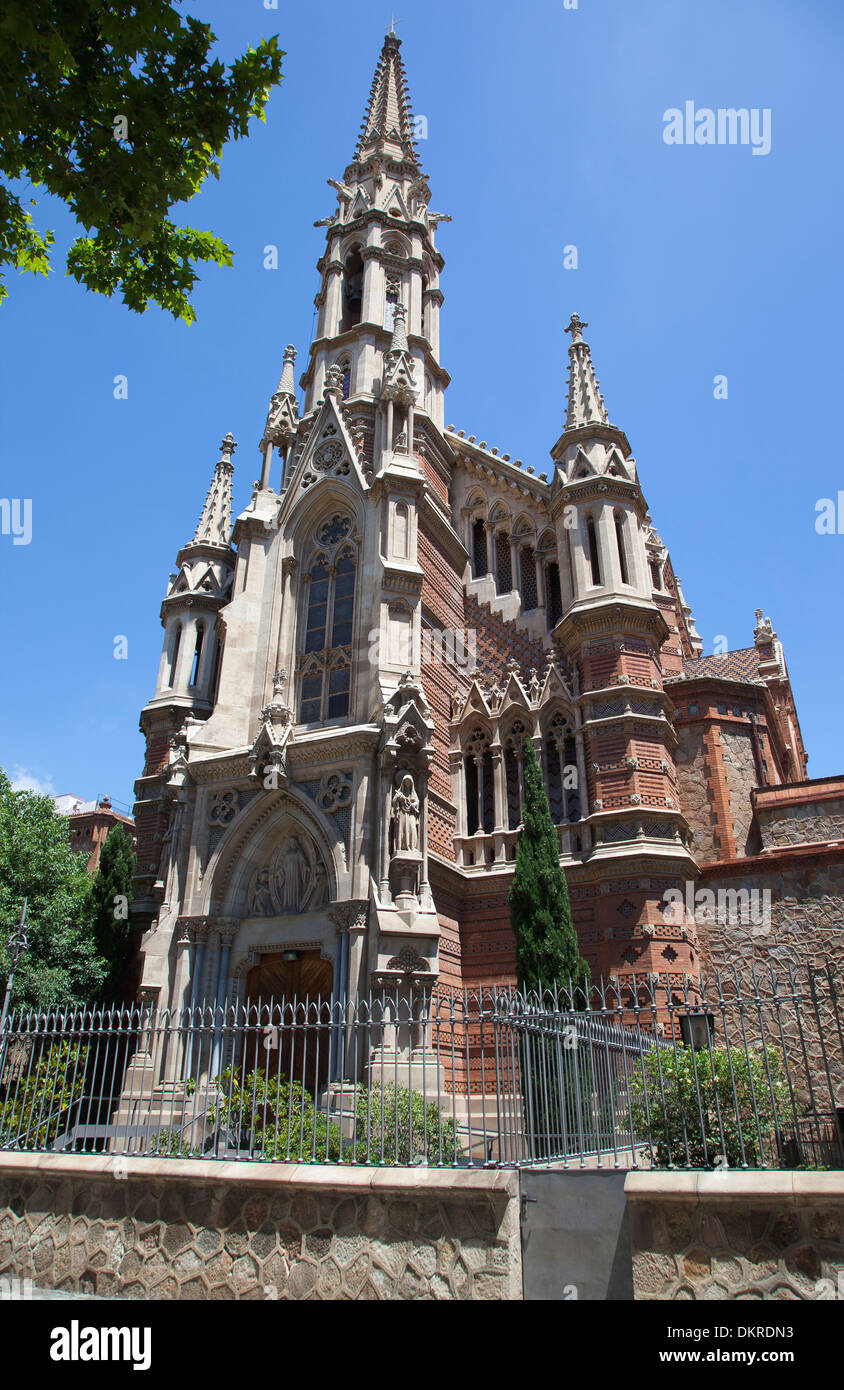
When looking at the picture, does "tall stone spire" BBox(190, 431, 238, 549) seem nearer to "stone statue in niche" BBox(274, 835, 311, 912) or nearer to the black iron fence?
"stone statue in niche" BBox(274, 835, 311, 912)

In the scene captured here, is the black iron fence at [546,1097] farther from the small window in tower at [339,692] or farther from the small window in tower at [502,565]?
the small window in tower at [502,565]

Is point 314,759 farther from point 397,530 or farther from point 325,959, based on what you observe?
point 397,530

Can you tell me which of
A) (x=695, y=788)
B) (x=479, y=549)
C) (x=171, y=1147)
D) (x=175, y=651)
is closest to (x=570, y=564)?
(x=479, y=549)

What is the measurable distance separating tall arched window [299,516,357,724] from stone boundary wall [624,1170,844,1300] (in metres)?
14.4

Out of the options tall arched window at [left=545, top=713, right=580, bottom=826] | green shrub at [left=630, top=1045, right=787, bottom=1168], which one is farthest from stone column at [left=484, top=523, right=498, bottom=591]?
green shrub at [left=630, top=1045, right=787, bottom=1168]

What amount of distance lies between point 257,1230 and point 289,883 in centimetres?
1103

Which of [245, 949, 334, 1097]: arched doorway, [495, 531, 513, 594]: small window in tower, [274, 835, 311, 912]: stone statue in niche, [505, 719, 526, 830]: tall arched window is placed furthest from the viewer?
[495, 531, 513, 594]: small window in tower

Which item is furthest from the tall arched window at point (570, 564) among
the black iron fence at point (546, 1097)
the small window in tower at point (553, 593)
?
the black iron fence at point (546, 1097)

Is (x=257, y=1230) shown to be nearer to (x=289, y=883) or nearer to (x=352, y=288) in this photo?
(x=289, y=883)

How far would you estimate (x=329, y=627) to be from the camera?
21516 millimetres

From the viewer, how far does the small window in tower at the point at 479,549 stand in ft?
83.7

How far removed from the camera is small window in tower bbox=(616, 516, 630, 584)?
72.6 ft
